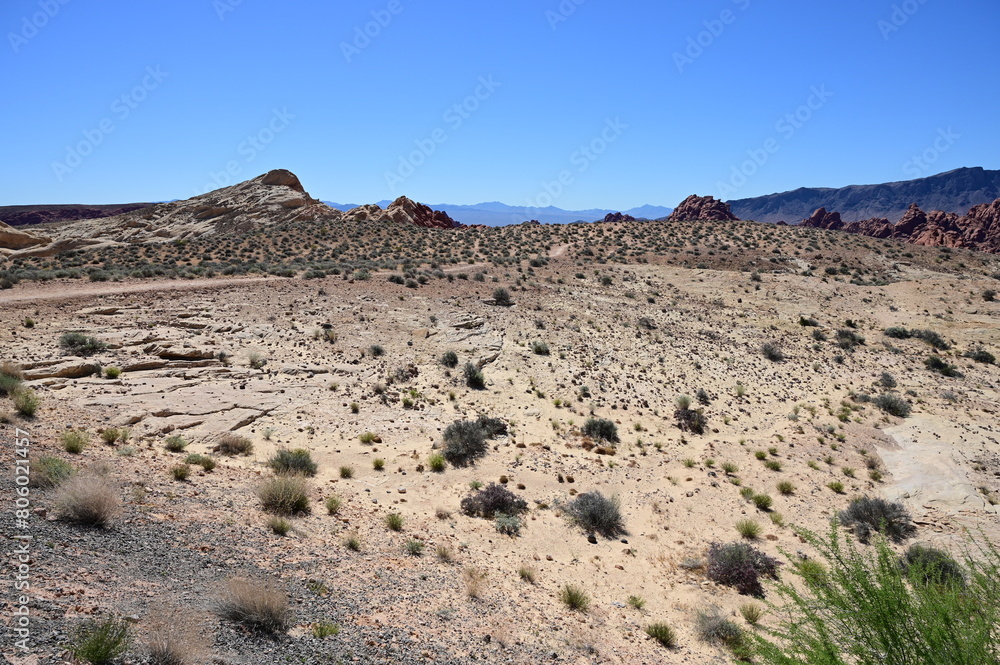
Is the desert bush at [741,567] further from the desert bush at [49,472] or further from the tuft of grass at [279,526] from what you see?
the desert bush at [49,472]

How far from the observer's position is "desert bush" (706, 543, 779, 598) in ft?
27.0

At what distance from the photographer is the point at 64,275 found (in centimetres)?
2406

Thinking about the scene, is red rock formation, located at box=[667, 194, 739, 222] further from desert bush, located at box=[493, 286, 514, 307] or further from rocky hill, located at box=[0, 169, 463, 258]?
desert bush, located at box=[493, 286, 514, 307]

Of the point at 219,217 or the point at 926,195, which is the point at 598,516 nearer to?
the point at 219,217

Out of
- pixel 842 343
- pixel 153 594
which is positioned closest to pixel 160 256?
pixel 153 594

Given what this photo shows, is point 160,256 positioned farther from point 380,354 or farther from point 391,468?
point 391,468

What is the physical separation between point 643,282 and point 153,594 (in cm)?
3073

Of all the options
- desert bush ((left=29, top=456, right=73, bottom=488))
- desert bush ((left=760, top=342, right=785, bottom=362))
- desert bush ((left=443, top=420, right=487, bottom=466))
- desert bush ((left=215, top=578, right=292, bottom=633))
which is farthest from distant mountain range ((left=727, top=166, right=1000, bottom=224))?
desert bush ((left=29, top=456, right=73, bottom=488))

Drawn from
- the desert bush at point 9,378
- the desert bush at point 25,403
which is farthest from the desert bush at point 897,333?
the desert bush at point 9,378

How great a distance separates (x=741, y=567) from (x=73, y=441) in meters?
12.1

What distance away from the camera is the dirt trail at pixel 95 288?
18.7 m

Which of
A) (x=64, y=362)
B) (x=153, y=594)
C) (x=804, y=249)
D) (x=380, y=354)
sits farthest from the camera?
(x=804, y=249)

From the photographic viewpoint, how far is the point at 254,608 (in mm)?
5434

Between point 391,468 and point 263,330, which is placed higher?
point 263,330
